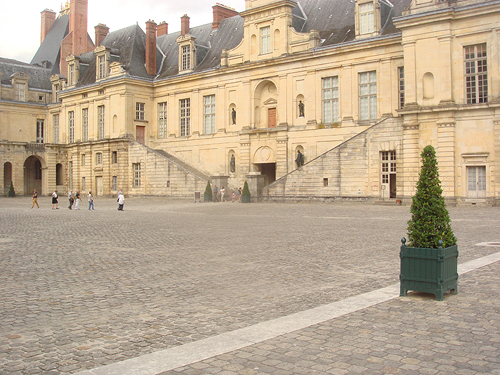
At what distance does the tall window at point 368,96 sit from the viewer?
120 feet

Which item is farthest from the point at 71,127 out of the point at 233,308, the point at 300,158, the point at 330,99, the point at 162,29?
the point at 233,308

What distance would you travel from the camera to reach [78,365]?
4996mm

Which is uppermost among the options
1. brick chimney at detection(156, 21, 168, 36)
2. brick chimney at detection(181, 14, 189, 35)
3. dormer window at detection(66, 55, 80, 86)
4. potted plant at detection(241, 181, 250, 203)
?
brick chimney at detection(156, 21, 168, 36)

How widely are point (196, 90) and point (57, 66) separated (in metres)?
26.2

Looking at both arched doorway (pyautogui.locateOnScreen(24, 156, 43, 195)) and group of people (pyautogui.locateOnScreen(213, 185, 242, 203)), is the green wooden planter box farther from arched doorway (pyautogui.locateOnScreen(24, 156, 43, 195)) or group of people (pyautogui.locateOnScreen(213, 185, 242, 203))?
arched doorway (pyautogui.locateOnScreen(24, 156, 43, 195))

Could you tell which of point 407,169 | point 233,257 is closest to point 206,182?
point 407,169

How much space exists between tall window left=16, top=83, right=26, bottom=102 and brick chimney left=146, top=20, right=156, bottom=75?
18.2 m

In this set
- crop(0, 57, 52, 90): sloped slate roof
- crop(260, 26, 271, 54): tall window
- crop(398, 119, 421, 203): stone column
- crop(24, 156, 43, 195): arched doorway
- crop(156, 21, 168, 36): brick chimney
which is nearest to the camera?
crop(398, 119, 421, 203): stone column

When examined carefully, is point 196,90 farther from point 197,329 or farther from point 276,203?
point 197,329

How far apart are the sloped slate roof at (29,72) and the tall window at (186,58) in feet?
73.1

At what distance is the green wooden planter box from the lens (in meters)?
7.18

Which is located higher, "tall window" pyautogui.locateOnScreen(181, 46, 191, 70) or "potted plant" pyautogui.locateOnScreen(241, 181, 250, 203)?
"tall window" pyautogui.locateOnScreen(181, 46, 191, 70)

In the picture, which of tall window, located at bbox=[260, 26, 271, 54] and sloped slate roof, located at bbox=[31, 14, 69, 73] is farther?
sloped slate roof, located at bbox=[31, 14, 69, 73]

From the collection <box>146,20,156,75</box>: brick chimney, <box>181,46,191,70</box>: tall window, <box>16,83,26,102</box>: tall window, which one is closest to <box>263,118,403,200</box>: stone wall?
<box>181,46,191,70</box>: tall window
